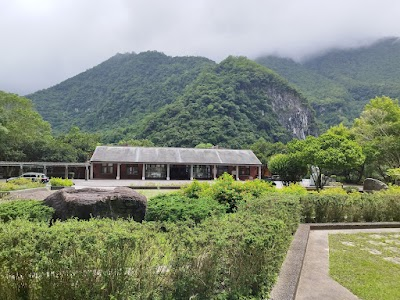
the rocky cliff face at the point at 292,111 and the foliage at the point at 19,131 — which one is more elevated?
the rocky cliff face at the point at 292,111

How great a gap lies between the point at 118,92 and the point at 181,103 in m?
30.4

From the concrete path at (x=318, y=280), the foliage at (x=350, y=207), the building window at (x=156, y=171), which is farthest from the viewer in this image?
the building window at (x=156, y=171)

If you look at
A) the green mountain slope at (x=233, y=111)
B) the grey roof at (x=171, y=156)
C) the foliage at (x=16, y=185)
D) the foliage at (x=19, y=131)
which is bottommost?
the foliage at (x=16, y=185)

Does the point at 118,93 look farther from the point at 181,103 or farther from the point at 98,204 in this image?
the point at 98,204

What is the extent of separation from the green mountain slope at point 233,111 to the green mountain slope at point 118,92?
11613 millimetres

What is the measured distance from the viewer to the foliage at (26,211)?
Result: 804cm

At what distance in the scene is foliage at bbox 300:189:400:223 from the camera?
11.4 metres

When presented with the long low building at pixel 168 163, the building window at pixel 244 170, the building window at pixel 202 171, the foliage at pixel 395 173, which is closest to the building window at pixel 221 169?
the long low building at pixel 168 163

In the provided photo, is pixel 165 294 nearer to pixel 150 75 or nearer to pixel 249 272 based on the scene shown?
pixel 249 272

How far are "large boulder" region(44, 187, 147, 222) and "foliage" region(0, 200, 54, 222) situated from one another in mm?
324

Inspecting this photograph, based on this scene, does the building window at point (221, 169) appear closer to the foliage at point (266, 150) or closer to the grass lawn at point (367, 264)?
the foliage at point (266, 150)

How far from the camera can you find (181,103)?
8394cm

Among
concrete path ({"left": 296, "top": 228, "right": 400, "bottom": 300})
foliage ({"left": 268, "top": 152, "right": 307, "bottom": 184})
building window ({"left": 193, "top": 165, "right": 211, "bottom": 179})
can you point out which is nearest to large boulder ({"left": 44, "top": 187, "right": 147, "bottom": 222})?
concrete path ({"left": 296, "top": 228, "right": 400, "bottom": 300})

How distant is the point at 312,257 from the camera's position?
7363 mm
